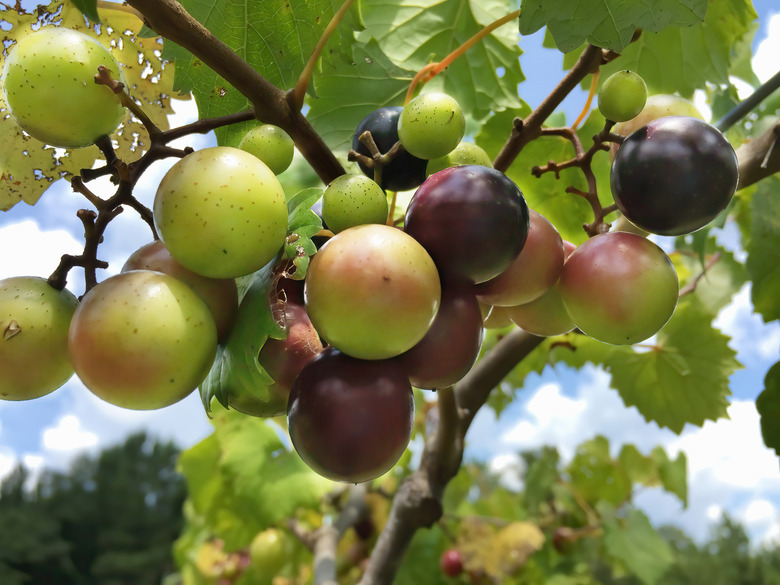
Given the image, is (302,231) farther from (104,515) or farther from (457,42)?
(104,515)

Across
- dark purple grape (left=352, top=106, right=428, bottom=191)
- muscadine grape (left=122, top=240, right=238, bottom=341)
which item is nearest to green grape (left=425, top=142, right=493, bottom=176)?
dark purple grape (left=352, top=106, right=428, bottom=191)

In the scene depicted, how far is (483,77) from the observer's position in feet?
3.56

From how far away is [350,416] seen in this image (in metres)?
0.45

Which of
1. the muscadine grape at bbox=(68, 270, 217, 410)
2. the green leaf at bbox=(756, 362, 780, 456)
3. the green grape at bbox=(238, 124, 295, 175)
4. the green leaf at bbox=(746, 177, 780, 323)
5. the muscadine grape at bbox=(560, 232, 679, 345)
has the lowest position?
the green leaf at bbox=(756, 362, 780, 456)

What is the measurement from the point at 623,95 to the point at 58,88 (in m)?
0.47

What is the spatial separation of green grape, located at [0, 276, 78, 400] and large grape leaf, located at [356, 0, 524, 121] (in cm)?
72

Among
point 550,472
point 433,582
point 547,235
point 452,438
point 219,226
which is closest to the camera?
point 219,226

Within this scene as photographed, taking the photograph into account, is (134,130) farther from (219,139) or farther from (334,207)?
(334,207)

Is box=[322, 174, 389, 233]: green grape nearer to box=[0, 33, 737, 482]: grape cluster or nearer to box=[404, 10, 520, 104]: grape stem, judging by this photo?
box=[0, 33, 737, 482]: grape cluster

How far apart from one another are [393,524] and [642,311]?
77 cm

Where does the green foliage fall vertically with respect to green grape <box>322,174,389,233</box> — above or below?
below

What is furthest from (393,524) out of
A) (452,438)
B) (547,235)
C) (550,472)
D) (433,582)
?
(550,472)

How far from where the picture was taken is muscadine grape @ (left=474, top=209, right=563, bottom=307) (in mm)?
545

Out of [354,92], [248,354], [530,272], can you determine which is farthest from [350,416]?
[354,92]
